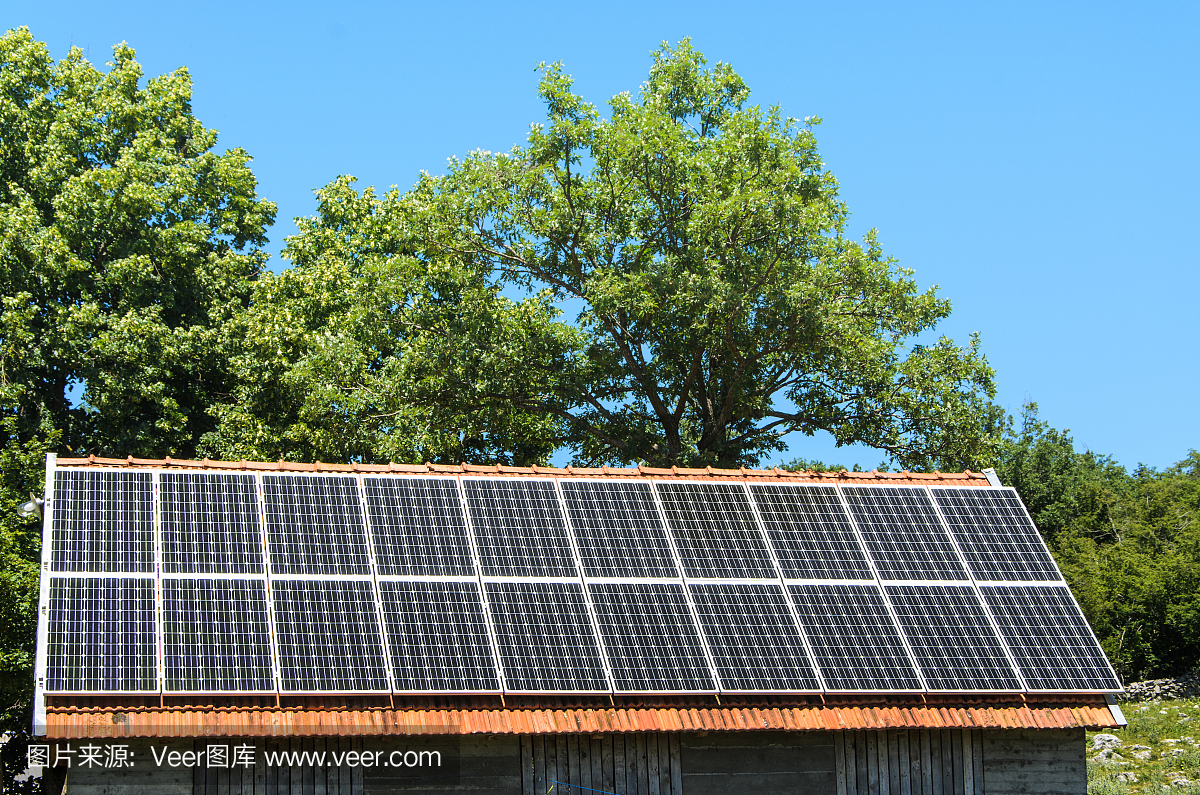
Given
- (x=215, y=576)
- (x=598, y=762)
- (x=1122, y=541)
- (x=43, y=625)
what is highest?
(x=1122, y=541)

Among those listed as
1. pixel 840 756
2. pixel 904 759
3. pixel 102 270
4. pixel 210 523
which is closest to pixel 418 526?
pixel 210 523

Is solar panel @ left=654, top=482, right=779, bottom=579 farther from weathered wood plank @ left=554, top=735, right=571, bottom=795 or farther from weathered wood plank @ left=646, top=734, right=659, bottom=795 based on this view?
weathered wood plank @ left=554, top=735, right=571, bottom=795

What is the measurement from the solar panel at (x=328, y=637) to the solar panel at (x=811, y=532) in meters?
5.15

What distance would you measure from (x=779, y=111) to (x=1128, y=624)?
28.7 meters

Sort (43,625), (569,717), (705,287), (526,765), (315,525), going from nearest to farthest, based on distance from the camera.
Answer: (43,625), (569,717), (526,765), (315,525), (705,287)

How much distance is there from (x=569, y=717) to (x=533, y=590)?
5.30ft

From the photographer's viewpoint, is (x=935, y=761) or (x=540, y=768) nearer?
(x=540, y=768)

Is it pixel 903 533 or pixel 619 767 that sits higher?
pixel 903 533

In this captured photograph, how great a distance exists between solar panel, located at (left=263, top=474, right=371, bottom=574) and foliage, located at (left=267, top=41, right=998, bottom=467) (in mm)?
13425

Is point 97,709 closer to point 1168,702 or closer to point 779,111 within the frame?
point 779,111

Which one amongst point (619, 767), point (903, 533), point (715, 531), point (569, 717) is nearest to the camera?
point (569, 717)

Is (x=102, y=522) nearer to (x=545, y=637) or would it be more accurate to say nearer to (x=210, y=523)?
(x=210, y=523)

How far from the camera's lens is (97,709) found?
11023 mm

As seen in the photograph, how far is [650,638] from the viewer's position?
12930 millimetres
